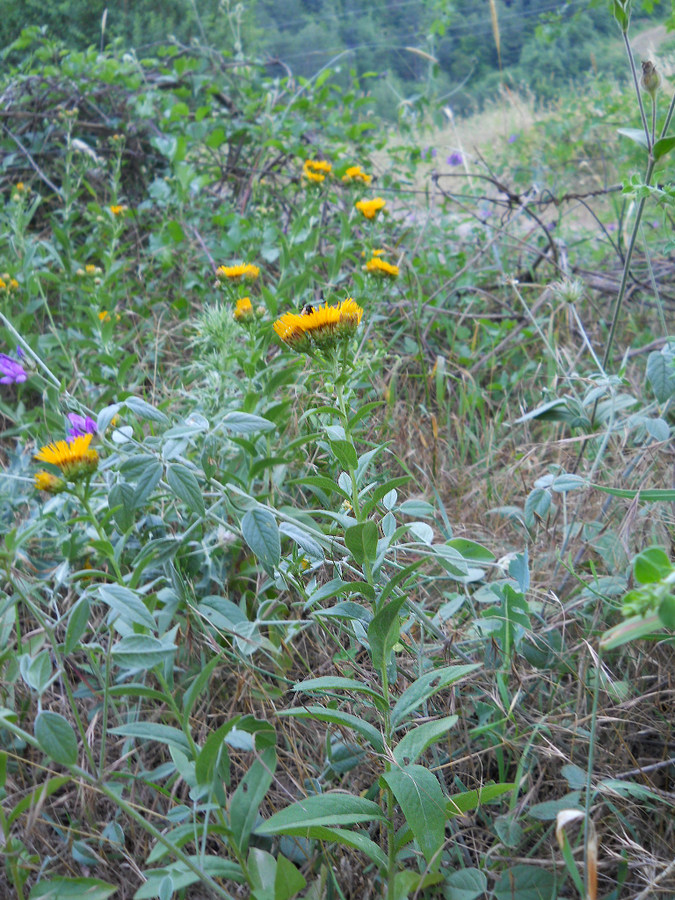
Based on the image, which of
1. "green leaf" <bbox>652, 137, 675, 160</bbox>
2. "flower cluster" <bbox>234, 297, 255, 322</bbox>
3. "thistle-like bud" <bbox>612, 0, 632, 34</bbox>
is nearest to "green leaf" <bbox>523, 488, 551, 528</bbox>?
"green leaf" <bbox>652, 137, 675, 160</bbox>

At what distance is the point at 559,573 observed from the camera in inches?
44.9

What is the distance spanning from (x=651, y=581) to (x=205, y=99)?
3.00 m

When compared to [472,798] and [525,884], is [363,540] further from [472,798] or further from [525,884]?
[525,884]

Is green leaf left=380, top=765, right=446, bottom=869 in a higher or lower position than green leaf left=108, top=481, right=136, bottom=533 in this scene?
lower

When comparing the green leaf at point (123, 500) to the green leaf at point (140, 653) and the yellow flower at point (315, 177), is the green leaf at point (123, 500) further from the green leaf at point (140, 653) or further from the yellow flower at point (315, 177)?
the yellow flower at point (315, 177)

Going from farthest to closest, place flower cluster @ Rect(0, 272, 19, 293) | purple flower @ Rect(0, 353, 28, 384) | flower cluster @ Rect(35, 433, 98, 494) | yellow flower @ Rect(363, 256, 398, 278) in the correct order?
flower cluster @ Rect(0, 272, 19, 293) → yellow flower @ Rect(363, 256, 398, 278) → purple flower @ Rect(0, 353, 28, 384) → flower cluster @ Rect(35, 433, 98, 494)

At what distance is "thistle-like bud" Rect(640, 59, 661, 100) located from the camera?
1035mm

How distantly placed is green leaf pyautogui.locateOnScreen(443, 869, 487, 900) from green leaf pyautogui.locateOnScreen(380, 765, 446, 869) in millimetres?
109

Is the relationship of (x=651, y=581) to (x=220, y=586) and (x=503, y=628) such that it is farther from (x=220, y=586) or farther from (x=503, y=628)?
(x=220, y=586)

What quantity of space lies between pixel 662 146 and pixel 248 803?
1.07 m

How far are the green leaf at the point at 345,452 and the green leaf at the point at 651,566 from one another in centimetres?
33


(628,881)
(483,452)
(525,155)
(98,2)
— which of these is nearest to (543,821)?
(628,881)

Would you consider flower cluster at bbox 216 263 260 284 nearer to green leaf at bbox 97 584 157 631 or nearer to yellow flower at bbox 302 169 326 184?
yellow flower at bbox 302 169 326 184

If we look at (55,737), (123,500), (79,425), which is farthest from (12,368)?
(55,737)
